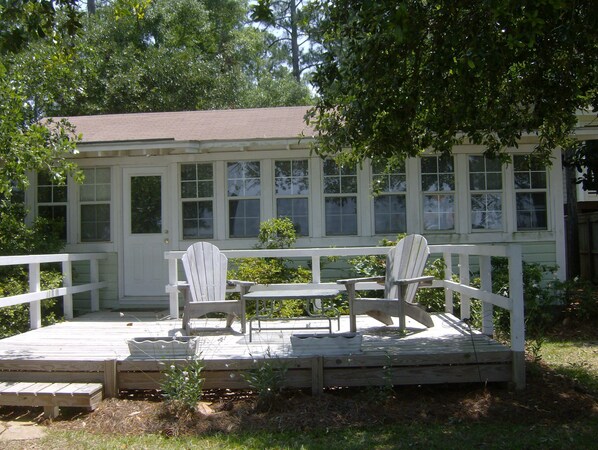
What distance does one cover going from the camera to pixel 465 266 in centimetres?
714

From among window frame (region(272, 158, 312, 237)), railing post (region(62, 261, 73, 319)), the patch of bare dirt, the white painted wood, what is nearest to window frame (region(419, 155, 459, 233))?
window frame (region(272, 158, 312, 237))

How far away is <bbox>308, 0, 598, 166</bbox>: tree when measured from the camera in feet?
17.4

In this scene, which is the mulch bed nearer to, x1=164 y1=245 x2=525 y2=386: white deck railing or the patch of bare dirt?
the patch of bare dirt

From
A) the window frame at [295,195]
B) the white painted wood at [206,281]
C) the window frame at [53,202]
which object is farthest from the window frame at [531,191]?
the window frame at [53,202]

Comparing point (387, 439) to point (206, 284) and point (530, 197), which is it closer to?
point (206, 284)

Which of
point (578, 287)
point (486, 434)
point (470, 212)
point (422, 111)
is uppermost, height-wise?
point (422, 111)

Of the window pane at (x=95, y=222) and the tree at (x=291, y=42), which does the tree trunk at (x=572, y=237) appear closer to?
the window pane at (x=95, y=222)

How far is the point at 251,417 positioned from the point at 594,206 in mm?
13248

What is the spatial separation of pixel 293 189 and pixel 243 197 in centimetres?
84

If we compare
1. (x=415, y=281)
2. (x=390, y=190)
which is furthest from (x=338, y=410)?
(x=390, y=190)

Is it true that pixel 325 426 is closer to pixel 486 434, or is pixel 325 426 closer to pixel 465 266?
pixel 486 434

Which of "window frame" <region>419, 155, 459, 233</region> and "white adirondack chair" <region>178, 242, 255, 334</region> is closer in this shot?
"white adirondack chair" <region>178, 242, 255, 334</region>

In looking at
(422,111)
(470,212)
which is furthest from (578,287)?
(422,111)

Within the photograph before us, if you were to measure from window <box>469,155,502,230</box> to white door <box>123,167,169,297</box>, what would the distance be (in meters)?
5.06
